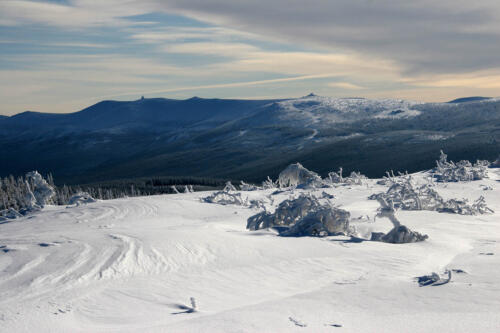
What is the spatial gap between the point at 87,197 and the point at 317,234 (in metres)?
8.81

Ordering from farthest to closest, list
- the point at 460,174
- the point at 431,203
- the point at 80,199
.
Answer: the point at 460,174 → the point at 80,199 → the point at 431,203

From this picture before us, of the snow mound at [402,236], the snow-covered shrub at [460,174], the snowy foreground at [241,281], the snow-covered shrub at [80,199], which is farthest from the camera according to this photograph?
the snow-covered shrub at [460,174]

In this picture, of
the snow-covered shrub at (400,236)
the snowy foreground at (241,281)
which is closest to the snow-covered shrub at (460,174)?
the snowy foreground at (241,281)

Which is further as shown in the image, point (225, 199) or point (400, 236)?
point (225, 199)

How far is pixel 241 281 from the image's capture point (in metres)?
6.75

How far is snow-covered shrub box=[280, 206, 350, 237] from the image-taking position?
988 centimetres

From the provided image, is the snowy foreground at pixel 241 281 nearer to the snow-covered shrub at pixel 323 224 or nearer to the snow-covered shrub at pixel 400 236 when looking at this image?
the snow-covered shrub at pixel 400 236

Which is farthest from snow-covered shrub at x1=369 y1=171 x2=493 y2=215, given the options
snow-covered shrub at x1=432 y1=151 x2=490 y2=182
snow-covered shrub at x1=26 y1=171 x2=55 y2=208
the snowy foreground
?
snow-covered shrub at x1=26 y1=171 x2=55 y2=208

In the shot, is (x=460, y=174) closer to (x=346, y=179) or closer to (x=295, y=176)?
(x=346, y=179)

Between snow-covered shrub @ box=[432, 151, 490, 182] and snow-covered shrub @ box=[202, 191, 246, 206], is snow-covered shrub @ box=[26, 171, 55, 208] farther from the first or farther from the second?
snow-covered shrub @ box=[432, 151, 490, 182]

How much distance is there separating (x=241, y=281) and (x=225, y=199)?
327 inches

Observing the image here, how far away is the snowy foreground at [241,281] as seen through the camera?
201 inches

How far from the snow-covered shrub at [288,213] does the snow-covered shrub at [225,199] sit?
3.38 meters

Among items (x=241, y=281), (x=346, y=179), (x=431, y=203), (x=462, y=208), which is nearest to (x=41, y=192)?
(x=241, y=281)
